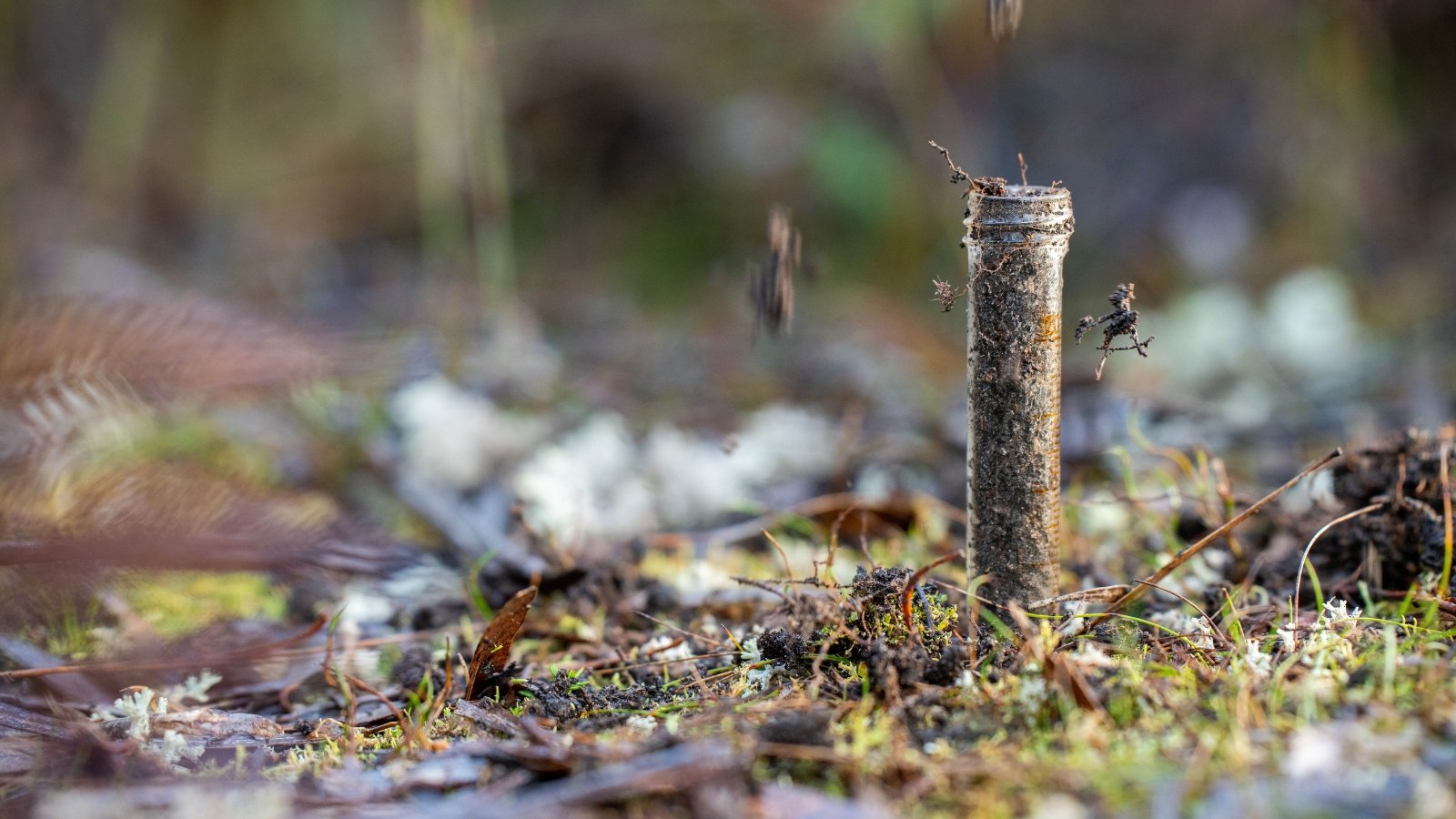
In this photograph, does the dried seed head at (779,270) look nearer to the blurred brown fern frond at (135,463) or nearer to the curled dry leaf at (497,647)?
the curled dry leaf at (497,647)

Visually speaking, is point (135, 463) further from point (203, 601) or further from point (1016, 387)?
point (1016, 387)

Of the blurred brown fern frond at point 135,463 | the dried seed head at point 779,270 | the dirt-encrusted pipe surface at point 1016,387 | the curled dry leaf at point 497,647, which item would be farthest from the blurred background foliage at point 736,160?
the dirt-encrusted pipe surface at point 1016,387

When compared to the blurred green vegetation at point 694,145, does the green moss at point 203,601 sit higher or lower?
lower

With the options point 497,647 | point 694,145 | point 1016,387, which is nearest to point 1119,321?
point 1016,387

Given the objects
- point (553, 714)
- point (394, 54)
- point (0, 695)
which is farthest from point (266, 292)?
point (553, 714)

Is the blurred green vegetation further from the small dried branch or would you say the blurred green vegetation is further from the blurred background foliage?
the small dried branch

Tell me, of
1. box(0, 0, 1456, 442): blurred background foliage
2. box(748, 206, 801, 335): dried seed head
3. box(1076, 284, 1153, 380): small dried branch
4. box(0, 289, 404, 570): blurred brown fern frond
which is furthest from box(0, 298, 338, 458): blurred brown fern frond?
box(0, 0, 1456, 442): blurred background foliage

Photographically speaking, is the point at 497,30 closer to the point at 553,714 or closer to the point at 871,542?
the point at 871,542
